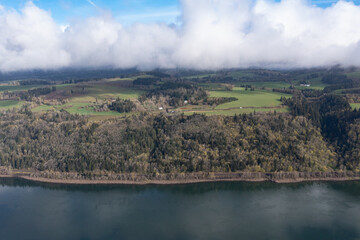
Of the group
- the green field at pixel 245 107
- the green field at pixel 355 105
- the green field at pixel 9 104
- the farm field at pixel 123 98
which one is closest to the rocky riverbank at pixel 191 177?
the green field at pixel 245 107

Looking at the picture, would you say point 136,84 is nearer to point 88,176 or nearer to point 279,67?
point 88,176

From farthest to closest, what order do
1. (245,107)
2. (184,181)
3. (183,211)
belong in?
(245,107) < (184,181) < (183,211)

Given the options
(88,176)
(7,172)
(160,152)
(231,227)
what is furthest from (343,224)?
(7,172)

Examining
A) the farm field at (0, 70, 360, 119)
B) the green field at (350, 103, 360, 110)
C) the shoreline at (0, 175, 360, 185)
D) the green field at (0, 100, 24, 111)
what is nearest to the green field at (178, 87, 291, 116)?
the farm field at (0, 70, 360, 119)

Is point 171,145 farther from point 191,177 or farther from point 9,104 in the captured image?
point 9,104

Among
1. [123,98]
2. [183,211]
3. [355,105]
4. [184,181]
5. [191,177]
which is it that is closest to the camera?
[183,211]

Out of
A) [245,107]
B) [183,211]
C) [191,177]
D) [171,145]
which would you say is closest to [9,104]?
[171,145]

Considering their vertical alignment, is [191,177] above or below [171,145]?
below

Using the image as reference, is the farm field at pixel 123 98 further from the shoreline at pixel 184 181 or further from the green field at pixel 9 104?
the shoreline at pixel 184 181
